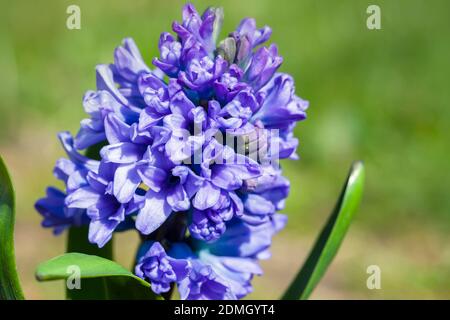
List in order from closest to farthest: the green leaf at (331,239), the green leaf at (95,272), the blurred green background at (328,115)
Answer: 1. the green leaf at (95,272)
2. the green leaf at (331,239)
3. the blurred green background at (328,115)

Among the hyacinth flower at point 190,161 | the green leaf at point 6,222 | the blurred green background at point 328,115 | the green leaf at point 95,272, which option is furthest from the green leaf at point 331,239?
the blurred green background at point 328,115

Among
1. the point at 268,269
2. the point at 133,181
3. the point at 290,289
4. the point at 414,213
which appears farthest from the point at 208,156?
the point at 414,213

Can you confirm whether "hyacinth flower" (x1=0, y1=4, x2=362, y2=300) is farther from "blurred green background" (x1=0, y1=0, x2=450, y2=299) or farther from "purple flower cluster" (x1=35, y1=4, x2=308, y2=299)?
"blurred green background" (x1=0, y1=0, x2=450, y2=299)

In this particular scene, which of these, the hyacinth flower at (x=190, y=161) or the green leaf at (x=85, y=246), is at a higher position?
the hyacinth flower at (x=190, y=161)

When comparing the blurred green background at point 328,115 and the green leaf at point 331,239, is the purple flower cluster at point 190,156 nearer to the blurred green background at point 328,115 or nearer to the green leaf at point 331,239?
the green leaf at point 331,239

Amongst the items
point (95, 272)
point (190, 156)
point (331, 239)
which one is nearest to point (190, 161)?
point (190, 156)

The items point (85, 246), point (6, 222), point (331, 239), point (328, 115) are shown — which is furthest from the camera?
point (328, 115)

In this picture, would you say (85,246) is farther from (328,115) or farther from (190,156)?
(328,115)
